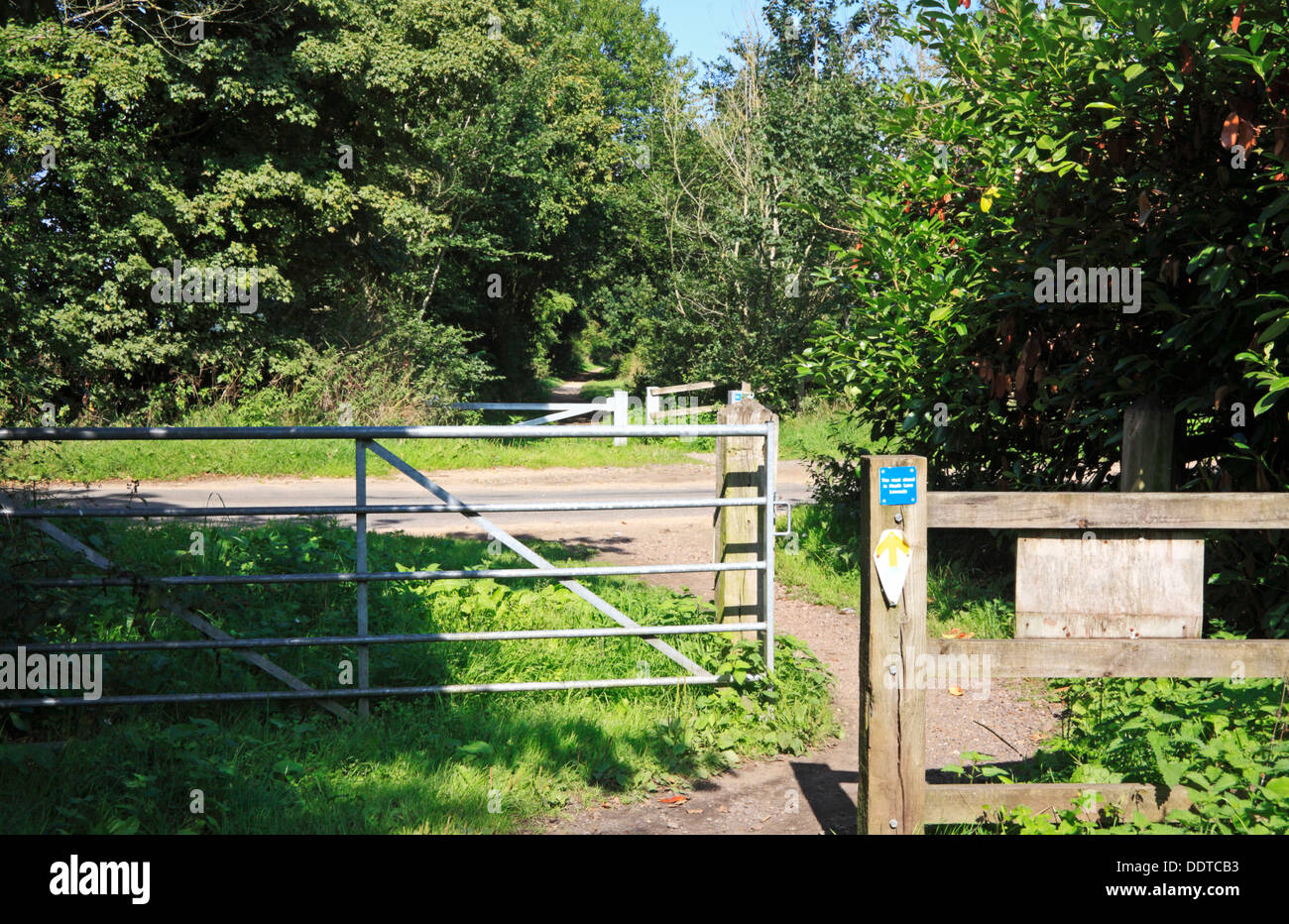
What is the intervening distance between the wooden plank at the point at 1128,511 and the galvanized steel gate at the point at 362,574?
6.13 feet

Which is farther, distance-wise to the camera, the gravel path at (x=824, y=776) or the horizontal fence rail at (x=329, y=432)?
the horizontal fence rail at (x=329, y=432)

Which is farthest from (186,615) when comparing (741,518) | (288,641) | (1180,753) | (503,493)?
(503,493)

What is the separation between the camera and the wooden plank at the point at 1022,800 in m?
3.65

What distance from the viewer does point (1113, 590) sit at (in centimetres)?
356

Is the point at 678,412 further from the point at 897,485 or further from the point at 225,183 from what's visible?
the point at 897,485

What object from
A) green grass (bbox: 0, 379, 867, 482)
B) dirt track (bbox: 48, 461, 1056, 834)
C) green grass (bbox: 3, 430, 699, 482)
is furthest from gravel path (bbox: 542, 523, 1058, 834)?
green grass (bbox: 3, 430, 699, 482)

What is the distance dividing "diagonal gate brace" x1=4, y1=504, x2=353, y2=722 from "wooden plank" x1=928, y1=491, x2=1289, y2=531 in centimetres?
330

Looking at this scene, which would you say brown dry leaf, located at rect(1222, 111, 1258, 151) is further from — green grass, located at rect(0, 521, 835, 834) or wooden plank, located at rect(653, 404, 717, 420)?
wooden plank, located at rect(653, 404, 717, 420)

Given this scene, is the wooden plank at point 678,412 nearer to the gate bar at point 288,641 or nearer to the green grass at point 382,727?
the green grass at point 382,727

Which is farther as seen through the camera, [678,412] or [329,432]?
[678,412]

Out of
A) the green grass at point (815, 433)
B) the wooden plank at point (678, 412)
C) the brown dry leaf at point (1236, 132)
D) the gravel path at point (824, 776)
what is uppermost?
the brown dry leaf at point (1236, 132)

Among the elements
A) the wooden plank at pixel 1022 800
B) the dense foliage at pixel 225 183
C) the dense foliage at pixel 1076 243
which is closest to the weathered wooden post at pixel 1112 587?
the wooden plank at pixel 1022 800

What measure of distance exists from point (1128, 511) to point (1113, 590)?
30cm

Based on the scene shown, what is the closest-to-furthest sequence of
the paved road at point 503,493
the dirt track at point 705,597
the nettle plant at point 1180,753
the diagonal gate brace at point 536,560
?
the nettle plant at point 1180,753, the dirt track at point 705,597, the diagonal gate brace at point 536,560, the paved road at point 503,493
